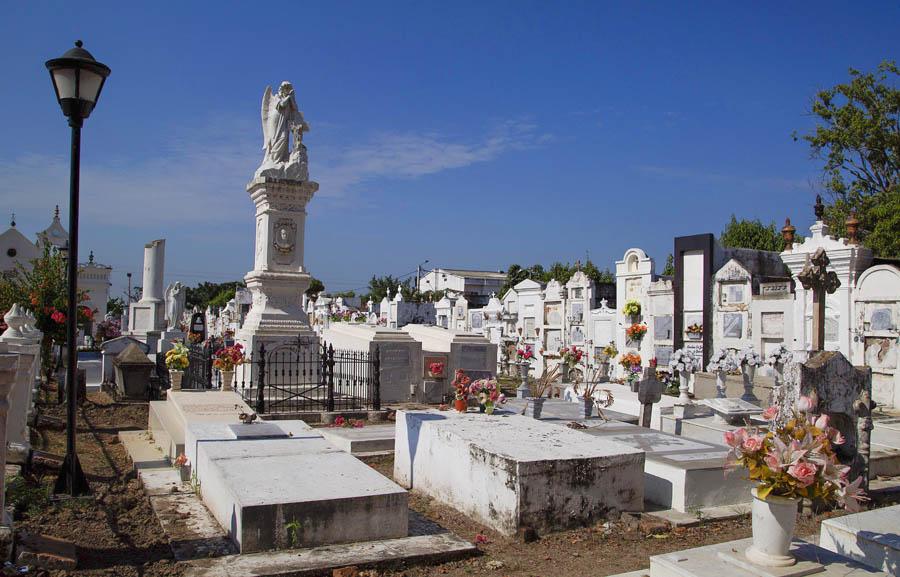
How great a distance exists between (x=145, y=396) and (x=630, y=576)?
1233 centimetres

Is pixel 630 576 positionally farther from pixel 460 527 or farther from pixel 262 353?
pixel 262 353

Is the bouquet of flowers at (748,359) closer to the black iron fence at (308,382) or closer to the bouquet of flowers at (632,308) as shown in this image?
the black iron fence at (308,382)

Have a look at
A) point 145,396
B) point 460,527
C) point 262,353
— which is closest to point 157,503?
point 460,527

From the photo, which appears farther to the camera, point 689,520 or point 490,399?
point 490,399

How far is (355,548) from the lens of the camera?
488cm

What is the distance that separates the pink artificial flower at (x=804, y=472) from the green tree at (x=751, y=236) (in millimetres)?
37000

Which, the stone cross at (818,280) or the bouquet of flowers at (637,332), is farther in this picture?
the bouquet of flowers at (637,332)

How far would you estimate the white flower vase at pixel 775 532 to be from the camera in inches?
152

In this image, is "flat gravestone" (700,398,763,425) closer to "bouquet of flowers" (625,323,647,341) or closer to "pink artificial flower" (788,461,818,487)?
"pink artificial flower" (788,461,818,487)

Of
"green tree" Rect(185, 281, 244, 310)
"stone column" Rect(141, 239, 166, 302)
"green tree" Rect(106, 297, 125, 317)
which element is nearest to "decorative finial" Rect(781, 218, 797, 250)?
"stone column" Rect(141, 239, 166, 302)

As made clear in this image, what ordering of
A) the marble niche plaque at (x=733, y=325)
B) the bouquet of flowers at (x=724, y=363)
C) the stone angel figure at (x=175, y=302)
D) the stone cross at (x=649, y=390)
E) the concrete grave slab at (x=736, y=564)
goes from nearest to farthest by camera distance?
the concrete grave slab at (x=736, y=564)
the stone cross at (x=649, y=390)
the bouquet of flowers at (x=724, y=363)
the marble niche plaque at (x=733, y=325)
the stone angel figure at (x=175, y=302)

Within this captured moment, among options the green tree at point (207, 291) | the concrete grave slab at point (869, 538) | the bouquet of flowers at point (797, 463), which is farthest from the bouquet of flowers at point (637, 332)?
the green tree at point (207, 291)

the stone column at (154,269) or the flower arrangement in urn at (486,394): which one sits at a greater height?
the stone column at (154,269)

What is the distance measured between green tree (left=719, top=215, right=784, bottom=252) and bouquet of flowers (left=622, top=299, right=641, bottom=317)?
21.1 meters
